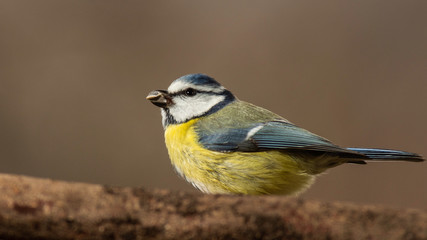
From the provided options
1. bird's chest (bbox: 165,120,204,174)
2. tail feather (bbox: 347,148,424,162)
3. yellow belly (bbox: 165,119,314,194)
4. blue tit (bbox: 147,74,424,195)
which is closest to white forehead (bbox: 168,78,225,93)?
blue tit (bbox: 147,74,424,195)

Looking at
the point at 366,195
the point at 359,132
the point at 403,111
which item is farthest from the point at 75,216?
the point at 403,111

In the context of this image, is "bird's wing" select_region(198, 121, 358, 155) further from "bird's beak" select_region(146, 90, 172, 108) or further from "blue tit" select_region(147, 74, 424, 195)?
"bird's beak" select_region(146, 90, 172, 108)

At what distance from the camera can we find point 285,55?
2.87 m

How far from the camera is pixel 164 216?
0.80 meters

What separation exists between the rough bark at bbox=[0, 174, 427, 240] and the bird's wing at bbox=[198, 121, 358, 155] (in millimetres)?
696

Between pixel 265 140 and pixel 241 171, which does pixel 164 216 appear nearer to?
pixel 241 171

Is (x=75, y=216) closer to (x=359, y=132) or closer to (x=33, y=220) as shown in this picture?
(x=33, y=220)

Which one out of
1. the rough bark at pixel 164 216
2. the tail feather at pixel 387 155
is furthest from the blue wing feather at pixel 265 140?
the rough bark at pixel 164 216

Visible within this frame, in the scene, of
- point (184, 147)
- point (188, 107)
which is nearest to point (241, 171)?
point (184, 147)

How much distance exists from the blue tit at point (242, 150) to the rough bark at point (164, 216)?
0.64 metres

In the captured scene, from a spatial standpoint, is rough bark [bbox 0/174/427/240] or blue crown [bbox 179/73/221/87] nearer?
rough bark [bbox 0/174/427/240]

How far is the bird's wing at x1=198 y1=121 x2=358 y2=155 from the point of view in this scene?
1.51 m

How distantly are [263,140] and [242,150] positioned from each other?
0.24 feet

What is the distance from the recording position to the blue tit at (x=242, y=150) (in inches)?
57.7
